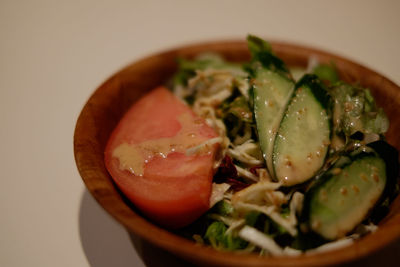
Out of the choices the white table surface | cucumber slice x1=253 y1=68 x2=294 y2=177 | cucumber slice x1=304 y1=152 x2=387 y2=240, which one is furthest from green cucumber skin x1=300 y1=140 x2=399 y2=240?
the white table surface

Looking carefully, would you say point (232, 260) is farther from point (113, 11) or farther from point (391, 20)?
point (391, 20)

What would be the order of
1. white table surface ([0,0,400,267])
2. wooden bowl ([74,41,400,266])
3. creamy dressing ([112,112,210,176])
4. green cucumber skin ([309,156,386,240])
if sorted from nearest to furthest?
wooden bowl ([74,41,400,266]) < green cucumber skin ([309,156,386,240]) < creamy dressing ([112,112,210,176]) < white table surface ([0,0,400,267])

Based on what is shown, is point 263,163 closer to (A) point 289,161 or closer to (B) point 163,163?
(A) point 289,161

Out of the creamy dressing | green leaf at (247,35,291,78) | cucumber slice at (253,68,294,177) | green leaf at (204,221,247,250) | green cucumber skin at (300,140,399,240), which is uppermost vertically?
green leaf at (247,35,291,78)

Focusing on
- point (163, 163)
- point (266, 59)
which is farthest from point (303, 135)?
point (163, 163)

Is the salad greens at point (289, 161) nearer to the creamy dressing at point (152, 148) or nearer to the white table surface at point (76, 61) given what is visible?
the creamy dressing at point (152, 148)

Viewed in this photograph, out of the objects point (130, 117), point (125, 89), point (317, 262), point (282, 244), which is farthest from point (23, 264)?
point (317, 262)

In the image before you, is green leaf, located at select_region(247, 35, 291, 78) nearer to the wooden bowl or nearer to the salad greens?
the salad greens
